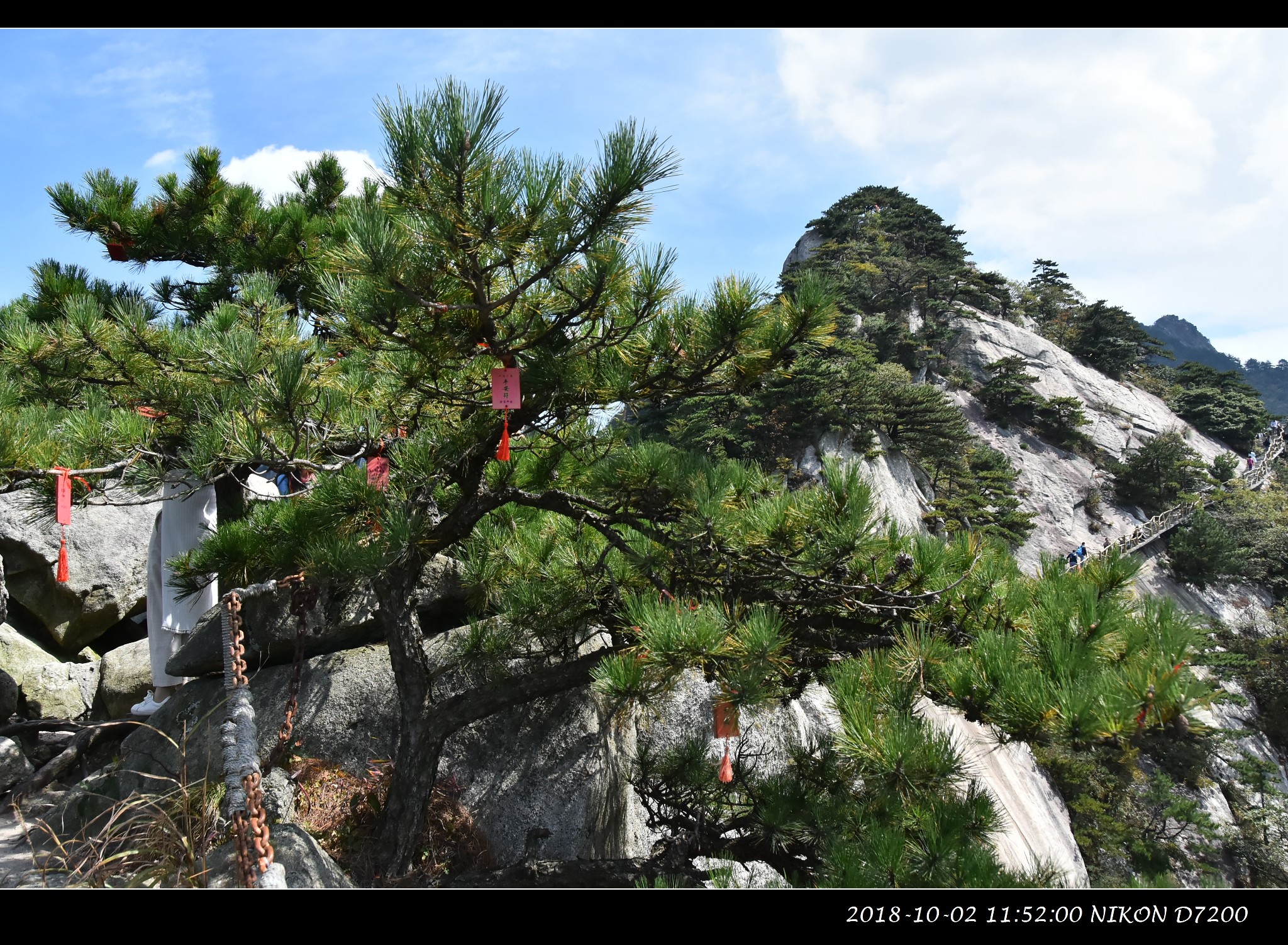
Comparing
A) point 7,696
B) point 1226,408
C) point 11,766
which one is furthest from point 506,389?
point 1226,408

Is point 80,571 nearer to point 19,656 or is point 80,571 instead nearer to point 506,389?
point 19,656

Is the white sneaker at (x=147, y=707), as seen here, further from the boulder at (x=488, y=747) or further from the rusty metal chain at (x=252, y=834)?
the rusty metal chain at (x=252, y=834)

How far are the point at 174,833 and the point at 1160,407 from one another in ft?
108

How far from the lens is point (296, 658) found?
3.04 meters

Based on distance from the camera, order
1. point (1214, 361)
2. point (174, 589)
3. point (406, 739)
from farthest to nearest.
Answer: point (1214, 361)
point (174, 589)
point (406, 739)

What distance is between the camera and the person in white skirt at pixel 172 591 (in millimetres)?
4055

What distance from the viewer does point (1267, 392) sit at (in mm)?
63000

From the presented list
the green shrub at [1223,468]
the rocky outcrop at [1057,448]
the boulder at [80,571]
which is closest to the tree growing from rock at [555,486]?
the boulder at [80,571]

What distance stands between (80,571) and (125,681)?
132cm

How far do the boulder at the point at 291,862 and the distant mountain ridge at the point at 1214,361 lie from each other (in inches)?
2709

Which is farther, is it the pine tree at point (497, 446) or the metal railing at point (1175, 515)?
the metal railing at point (1175, 515)

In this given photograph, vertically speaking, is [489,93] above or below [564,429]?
above
